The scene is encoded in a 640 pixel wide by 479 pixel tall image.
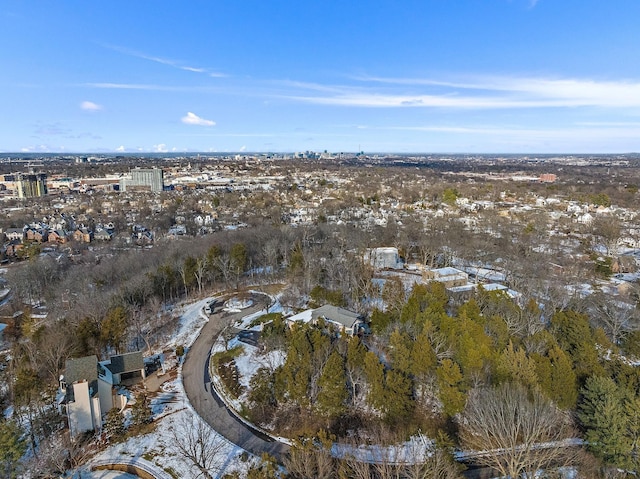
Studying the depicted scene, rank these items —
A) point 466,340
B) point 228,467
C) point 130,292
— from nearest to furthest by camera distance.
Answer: point 228,467
point 466,340
point 130,292

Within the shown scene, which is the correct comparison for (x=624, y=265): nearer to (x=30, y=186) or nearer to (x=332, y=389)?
(x=332, y=389)

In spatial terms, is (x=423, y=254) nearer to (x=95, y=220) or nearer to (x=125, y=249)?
(x=125, y=249)

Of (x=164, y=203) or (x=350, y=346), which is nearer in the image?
(x=350, y=346)

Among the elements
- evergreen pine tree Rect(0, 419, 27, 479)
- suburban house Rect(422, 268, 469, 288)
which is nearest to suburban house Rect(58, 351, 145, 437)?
evergreen pine tree Rect(0, 419, 27, 479)

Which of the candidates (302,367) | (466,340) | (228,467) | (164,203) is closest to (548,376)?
(466,340)

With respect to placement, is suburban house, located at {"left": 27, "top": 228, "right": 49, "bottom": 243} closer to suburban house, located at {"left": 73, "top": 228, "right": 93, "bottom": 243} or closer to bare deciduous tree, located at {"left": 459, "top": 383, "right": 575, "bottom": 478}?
suburban house, located at {"left": 73, "top": 228, "right": 93, "bottom": 243}

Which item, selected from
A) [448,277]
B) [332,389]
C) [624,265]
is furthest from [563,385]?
[624,265]
